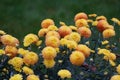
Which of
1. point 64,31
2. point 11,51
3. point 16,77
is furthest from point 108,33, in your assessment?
point 16,77

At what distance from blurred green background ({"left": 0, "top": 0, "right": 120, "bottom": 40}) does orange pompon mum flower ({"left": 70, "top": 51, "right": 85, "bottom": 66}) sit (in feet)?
7.95

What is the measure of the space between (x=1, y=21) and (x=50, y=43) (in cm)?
275

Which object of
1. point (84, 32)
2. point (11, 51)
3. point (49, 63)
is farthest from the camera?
point (84, 32)

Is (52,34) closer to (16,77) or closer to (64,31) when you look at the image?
(64,31)

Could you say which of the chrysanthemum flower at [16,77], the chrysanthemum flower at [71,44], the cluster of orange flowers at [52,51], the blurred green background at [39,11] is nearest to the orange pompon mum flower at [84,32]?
the cluster of orange flowers at [52,51]

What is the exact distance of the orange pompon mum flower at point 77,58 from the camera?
2762 mm

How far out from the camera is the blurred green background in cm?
547

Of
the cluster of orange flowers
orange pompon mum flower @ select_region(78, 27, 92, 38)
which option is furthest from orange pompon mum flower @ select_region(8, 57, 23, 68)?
orange pompon mum flower @ select_region(78, 27, 92, 38)

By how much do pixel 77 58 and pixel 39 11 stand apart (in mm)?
3373

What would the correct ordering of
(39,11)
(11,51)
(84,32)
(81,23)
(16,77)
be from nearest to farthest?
(16,77) → (11,51) → (84,32) → (81,23) → (39,11)

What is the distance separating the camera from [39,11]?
6.07 metres

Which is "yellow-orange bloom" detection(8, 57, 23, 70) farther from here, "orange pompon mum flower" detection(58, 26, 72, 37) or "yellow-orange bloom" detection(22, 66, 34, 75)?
"orange pompon mum flower" detection(58, 26, 72, 37)

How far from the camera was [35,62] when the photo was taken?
2.83m

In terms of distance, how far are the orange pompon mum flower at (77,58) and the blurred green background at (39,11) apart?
2423 mm
